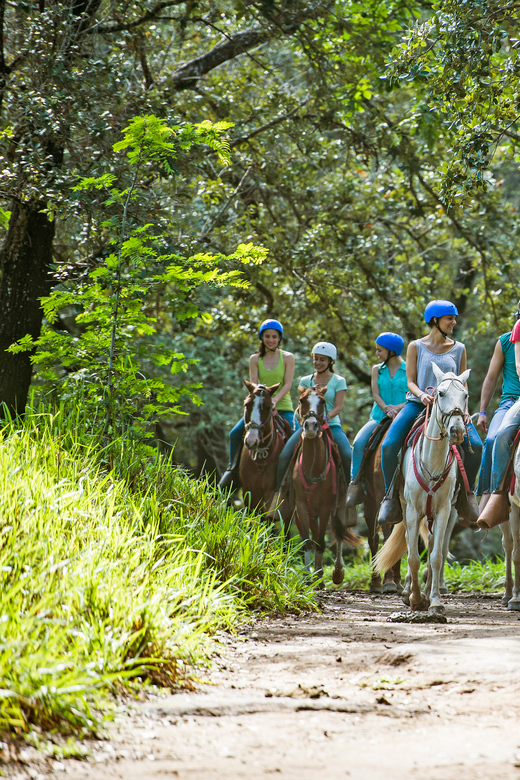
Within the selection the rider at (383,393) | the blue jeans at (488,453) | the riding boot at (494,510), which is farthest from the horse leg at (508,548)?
the rider at (383,393)

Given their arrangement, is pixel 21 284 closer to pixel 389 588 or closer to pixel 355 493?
pixel 355 493

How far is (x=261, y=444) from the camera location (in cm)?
980

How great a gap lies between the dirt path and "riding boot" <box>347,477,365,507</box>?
3.91m

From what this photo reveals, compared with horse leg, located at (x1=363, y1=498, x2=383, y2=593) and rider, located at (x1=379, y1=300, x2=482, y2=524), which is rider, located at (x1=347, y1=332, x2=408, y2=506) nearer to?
horse leg, located at (x1=363, y1=498, x2=383, y2=593)

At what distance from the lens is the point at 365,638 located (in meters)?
5.79

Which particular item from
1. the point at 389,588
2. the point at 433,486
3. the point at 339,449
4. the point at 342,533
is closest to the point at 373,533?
the point at 342,533

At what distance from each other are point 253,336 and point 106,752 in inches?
510

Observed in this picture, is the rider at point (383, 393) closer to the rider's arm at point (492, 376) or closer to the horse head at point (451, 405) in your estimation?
the rider's arm at point (492, 376)

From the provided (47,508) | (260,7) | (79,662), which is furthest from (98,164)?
(79,662)

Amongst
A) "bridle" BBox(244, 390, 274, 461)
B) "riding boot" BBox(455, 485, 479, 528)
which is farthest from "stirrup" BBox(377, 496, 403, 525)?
"bridle" BBox(244, 390, 274, 461)

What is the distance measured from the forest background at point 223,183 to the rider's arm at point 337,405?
1.79m

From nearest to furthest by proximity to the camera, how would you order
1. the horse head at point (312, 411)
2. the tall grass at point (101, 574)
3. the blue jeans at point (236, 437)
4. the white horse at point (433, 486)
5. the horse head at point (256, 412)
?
the tall grass at point (101, 574)
the white horse at point (433, 486)
the horse head at point (312, 411)
the horse head at point (256, 412)
the blue jeans at point (236, 437)

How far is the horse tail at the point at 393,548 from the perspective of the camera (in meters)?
7.61

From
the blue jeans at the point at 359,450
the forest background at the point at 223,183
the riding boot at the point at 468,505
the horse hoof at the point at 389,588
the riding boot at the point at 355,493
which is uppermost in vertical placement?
the forest background at the point at 223,183
